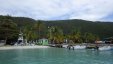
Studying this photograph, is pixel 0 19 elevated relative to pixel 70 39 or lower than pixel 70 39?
elevated

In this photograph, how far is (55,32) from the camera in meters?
117

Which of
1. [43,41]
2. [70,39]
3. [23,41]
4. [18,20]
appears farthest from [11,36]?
[18,20]

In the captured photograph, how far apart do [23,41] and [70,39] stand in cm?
2774

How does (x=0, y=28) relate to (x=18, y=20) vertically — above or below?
below

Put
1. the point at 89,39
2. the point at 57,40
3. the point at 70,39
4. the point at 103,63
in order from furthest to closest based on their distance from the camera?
the point at 89,39, the point at 70,39, the point at 57,40, the point at 103,63

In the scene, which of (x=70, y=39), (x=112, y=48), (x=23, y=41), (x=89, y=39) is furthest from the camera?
(x=89, y=39)

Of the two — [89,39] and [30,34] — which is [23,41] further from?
[89,39]

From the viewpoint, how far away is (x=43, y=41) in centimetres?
10912

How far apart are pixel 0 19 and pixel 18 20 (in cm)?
9330

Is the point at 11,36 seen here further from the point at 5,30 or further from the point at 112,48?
the point at 112,48

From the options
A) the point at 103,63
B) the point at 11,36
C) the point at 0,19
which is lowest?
the point at 103,63

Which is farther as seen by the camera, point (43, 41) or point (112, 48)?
point (43, 41)

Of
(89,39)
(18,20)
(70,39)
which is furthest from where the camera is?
(18,20)

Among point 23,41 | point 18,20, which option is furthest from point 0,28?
point 18,20
